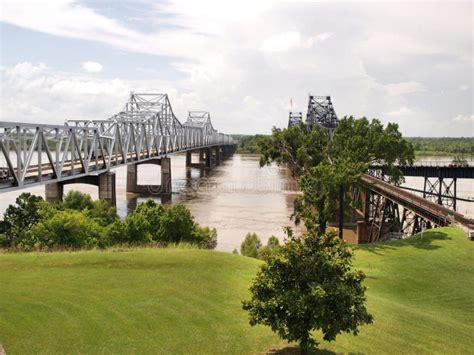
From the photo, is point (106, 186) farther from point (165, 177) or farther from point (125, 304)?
point (125, 304)

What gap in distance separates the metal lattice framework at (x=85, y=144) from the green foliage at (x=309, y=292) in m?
24.6

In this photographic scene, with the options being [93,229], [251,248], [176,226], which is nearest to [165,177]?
[93,229]

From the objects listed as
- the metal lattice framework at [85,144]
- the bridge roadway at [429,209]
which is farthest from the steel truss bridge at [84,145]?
the bridge roadway at [429,209]

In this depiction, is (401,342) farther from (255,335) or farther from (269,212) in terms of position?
(269,212)

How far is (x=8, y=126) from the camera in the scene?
112 feet

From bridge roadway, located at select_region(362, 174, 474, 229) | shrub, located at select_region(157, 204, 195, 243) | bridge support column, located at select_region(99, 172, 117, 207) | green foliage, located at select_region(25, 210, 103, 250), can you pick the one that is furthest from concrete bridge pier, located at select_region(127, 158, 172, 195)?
green foliage, located at select_region(25, 210, 103, 250)

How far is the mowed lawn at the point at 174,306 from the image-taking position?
15492mm

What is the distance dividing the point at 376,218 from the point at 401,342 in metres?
41.7

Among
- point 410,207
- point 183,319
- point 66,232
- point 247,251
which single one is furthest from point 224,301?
point 410,207

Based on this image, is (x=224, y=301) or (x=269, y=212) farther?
(x=269, y=212)

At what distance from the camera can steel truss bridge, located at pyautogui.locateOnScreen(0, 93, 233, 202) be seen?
1395 inches

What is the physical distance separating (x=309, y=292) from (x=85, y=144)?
1685 inches

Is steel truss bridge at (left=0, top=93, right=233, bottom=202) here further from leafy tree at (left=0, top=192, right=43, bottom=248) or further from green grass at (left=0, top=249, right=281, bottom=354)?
green grass at (left=0, top=249, right=281, bottom=354)

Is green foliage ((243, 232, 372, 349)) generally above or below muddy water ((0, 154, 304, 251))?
above
